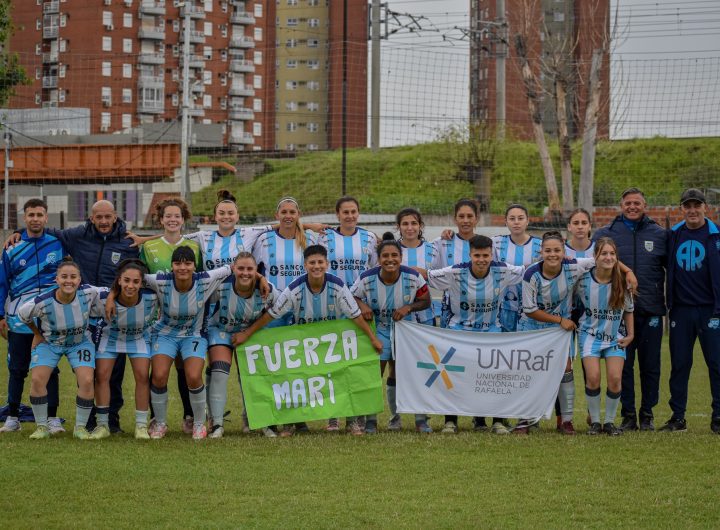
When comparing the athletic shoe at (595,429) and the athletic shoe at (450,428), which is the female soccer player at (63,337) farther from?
the athletic shoe at (595,429)

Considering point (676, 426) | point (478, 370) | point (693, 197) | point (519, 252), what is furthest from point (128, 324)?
point (693, 197)

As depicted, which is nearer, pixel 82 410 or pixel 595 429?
pixel 82 410

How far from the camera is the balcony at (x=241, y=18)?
70938 mm

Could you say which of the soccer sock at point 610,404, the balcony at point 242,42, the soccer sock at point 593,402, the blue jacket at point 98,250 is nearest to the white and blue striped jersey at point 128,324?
the blue jacket at point 98,250

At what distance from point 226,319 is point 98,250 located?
126cm

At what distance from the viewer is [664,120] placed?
20547 mm

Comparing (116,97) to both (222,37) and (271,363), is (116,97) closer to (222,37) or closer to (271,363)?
(222,37)

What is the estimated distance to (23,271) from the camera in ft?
28.6

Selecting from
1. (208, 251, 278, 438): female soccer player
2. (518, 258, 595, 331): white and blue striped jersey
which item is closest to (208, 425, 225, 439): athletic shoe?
(208, 251, 278, 438): female soccer player

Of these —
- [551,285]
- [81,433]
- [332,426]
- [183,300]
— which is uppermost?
[551,285]

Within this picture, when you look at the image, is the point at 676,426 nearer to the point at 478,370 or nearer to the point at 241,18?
the point at 478,370

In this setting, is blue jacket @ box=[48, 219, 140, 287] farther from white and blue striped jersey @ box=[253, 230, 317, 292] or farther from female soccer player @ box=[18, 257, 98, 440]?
white and blue striped jersey @ box=[253, 230, 317, 292]

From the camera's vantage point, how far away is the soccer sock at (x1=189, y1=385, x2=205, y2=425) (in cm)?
826

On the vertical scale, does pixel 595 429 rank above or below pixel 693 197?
below
